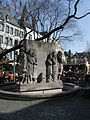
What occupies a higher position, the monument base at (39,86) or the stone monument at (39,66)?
the stone monument at (39,66)

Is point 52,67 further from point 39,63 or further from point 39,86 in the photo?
point 39,86

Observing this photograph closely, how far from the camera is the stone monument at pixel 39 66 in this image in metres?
7.89

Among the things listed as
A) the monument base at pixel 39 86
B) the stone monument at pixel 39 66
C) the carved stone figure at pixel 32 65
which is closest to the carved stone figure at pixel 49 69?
the stone monument at pixel 39 66

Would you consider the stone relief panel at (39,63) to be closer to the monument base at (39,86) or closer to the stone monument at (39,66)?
the stone monument at (39,66)

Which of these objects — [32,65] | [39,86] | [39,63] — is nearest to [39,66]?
[39,63]

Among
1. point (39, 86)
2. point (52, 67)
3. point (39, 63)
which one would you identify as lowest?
point (39, 86)

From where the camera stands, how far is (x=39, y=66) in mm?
8516

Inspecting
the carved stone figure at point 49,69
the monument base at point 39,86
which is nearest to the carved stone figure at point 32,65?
the monument base at point 39,86

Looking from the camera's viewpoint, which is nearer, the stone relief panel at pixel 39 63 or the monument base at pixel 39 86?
the monument base at pixel 39 86

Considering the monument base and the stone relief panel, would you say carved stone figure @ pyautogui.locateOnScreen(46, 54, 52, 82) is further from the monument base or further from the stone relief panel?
the monument base

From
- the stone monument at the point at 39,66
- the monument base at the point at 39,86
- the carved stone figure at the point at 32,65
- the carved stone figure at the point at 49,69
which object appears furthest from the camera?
the carved stone figure at the point at 49,69

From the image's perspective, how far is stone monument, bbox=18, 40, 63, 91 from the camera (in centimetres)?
789

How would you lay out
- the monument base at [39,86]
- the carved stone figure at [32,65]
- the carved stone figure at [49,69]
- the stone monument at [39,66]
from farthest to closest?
1. the carved stone figure at [49,69]
2. the carved stone figure at [32,65]
3. the stone monument at [39,66]
4. the monument base at [39,86]

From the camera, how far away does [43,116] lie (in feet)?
15.7
